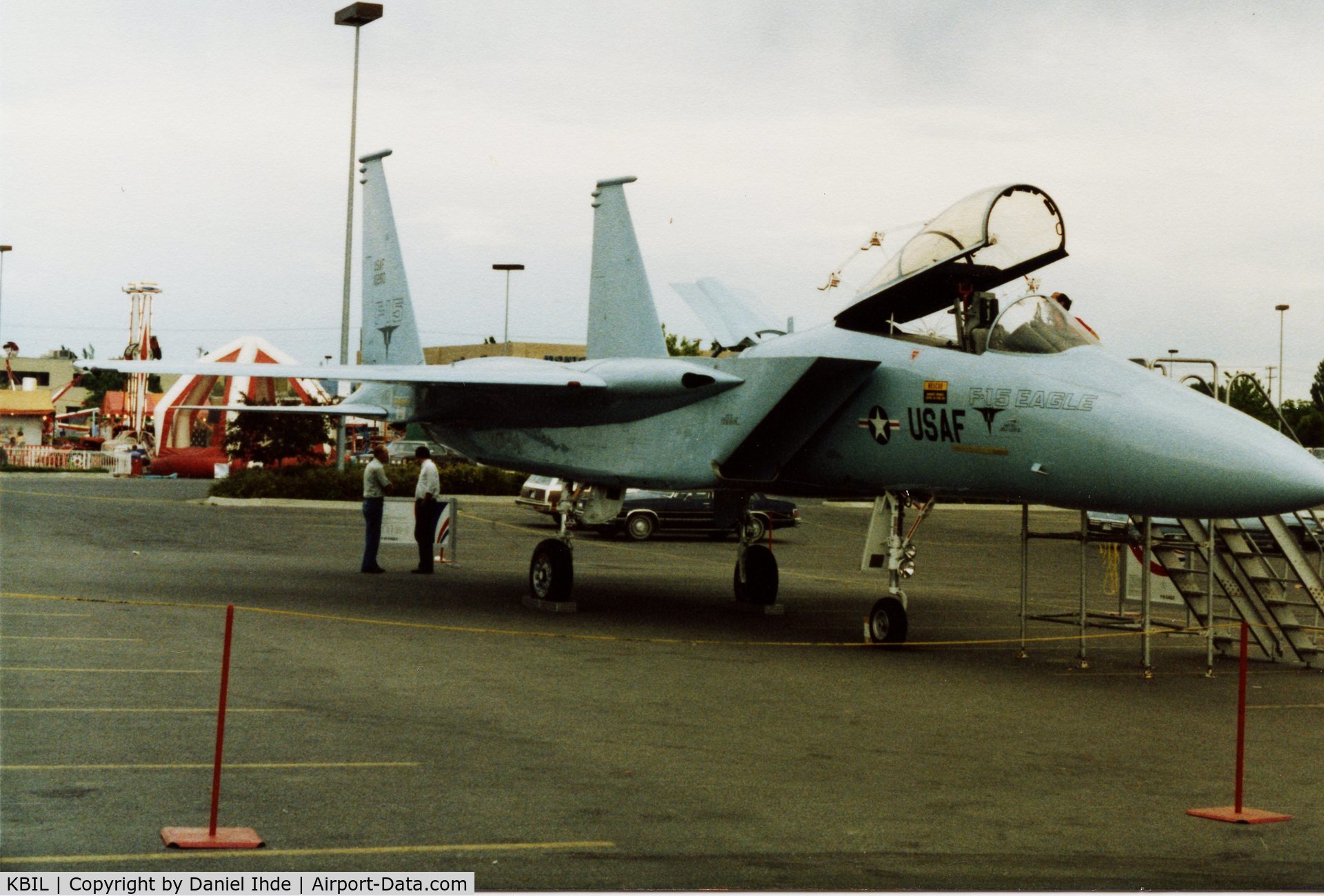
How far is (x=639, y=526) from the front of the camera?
3003 centimetres

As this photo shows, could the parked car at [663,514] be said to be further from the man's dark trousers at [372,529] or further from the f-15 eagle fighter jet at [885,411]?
the f-15 eagle fighter jet at [885,411]

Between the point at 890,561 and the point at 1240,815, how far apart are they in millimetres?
6293

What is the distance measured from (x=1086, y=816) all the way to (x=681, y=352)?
69.7 metres

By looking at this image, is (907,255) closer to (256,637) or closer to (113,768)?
(256,637)

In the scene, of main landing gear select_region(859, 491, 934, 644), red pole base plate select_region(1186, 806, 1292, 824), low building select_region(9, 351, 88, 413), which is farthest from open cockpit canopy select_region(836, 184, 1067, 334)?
low building select_region(9, 351, 88, 413)

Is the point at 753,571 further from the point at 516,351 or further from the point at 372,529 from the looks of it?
the point at 516,351

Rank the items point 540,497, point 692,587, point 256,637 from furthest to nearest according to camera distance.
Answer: point 540,497 < point 692,587 < point 256,637

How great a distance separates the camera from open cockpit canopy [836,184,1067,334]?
12656 millimetres

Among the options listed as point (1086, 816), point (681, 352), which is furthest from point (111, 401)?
point (1086, 816)

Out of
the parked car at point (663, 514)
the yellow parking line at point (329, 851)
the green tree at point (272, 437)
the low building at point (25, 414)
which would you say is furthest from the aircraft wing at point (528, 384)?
the low building at point (25, 414)

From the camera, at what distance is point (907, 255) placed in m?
13.2

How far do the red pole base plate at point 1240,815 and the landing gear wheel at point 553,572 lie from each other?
388 inches

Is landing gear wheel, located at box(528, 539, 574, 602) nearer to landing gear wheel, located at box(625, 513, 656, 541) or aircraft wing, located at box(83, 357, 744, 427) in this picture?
aircraft wing, located at box(83, 357, 744, 427)

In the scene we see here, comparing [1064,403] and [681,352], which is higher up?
[681,352]
